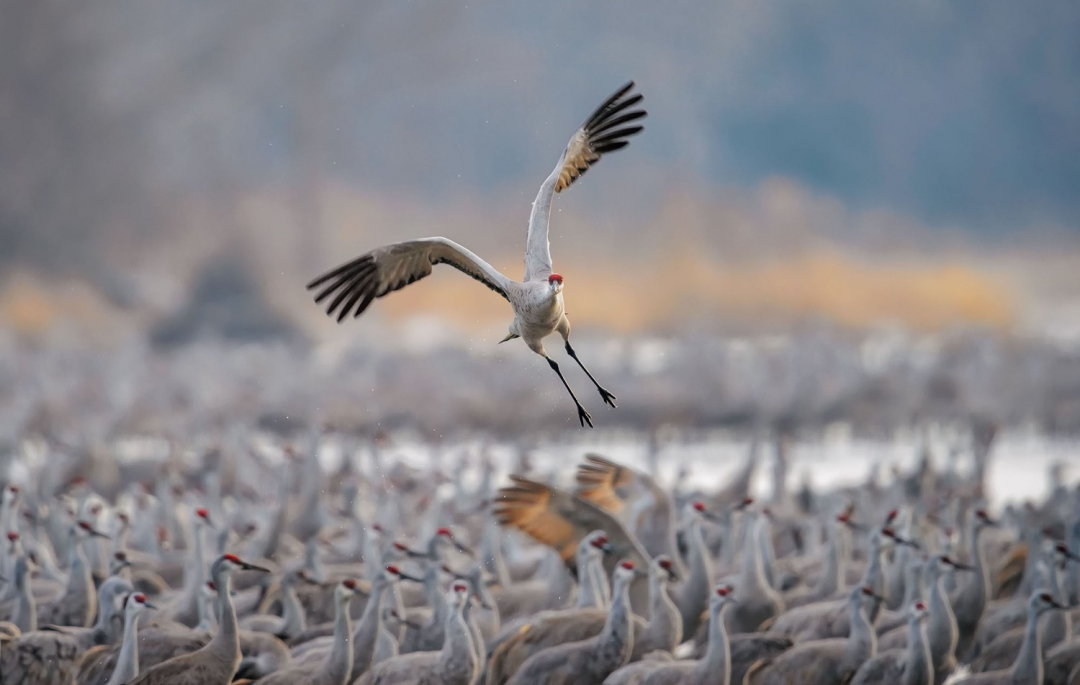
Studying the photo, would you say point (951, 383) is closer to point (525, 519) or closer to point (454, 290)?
point (454, 290)

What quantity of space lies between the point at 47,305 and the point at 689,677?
19.8 m

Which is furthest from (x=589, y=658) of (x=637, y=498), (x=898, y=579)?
(x=898, y=579)

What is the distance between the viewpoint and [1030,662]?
6.50 meters

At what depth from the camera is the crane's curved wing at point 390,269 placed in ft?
17.1

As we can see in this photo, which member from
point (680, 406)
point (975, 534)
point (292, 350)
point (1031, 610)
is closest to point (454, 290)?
point (292, 350)

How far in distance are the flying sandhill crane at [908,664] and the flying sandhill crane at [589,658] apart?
110 cm

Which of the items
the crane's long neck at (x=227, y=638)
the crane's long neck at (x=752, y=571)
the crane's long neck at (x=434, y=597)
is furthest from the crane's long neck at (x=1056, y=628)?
the crane's long neck at (x=227, y=638)

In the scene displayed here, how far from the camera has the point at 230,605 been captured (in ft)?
19.3

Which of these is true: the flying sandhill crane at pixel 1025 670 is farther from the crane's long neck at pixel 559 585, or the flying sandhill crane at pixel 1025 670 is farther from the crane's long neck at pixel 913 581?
the crane's long neck at pixel 559 585

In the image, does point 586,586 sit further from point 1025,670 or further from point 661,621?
point 1025,670

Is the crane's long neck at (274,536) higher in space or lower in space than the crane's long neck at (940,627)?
higher

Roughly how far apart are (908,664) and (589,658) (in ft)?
4.96

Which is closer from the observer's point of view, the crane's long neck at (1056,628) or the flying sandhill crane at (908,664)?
the flying sandhill crane at (908,664)

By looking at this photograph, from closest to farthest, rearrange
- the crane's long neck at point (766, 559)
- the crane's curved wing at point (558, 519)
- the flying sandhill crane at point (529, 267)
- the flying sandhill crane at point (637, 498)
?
the flying sandhill crane at point (529, 267)
the crane's curved wing at point (558, 519)
the flying sandhill crane at point (637, 498)
the crane's long neck at point (766, 559)
